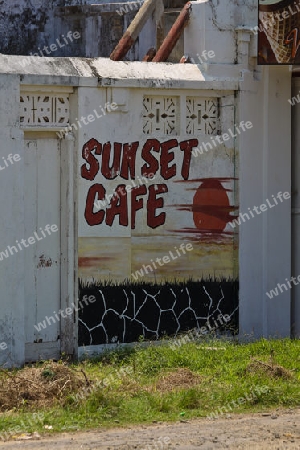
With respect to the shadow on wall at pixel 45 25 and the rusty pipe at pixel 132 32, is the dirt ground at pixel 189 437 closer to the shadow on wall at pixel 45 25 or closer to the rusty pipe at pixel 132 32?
the rusty pipe at pixel 132 32

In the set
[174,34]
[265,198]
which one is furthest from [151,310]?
[174,34]

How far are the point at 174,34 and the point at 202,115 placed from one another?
3.74 ft

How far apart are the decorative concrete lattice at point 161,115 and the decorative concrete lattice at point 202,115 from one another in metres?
0.18

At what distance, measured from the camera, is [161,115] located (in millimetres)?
12500

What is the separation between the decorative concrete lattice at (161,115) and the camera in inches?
489

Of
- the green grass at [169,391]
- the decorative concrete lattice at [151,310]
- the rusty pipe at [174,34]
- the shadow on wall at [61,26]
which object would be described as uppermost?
the shadow on wall at [61,26]

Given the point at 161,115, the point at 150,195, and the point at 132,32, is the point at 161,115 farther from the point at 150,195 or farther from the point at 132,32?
the point at 132,32

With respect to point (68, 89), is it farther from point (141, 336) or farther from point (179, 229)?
point (141, 336)

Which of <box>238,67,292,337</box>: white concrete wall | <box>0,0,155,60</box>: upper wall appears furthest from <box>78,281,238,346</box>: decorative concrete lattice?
<box>0,0,155,60</box>: upper wall

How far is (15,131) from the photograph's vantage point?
447 inches

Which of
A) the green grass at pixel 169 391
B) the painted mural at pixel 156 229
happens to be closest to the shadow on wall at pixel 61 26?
the painted mural at pixel 156 229

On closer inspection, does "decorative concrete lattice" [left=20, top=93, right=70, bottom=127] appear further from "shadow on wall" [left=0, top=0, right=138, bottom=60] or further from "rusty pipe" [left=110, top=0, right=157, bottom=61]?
"shadow on wall" [left=0, top=0, right=138, bottom=60]

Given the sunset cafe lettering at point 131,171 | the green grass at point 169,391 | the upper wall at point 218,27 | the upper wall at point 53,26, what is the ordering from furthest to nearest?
1. the upper wall at point 53,26
2. the upper wall at point 218,27
3. the sunset cafe lettering at point 131,171
4. the green grass at point 169,391

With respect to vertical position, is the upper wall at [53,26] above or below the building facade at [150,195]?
above
